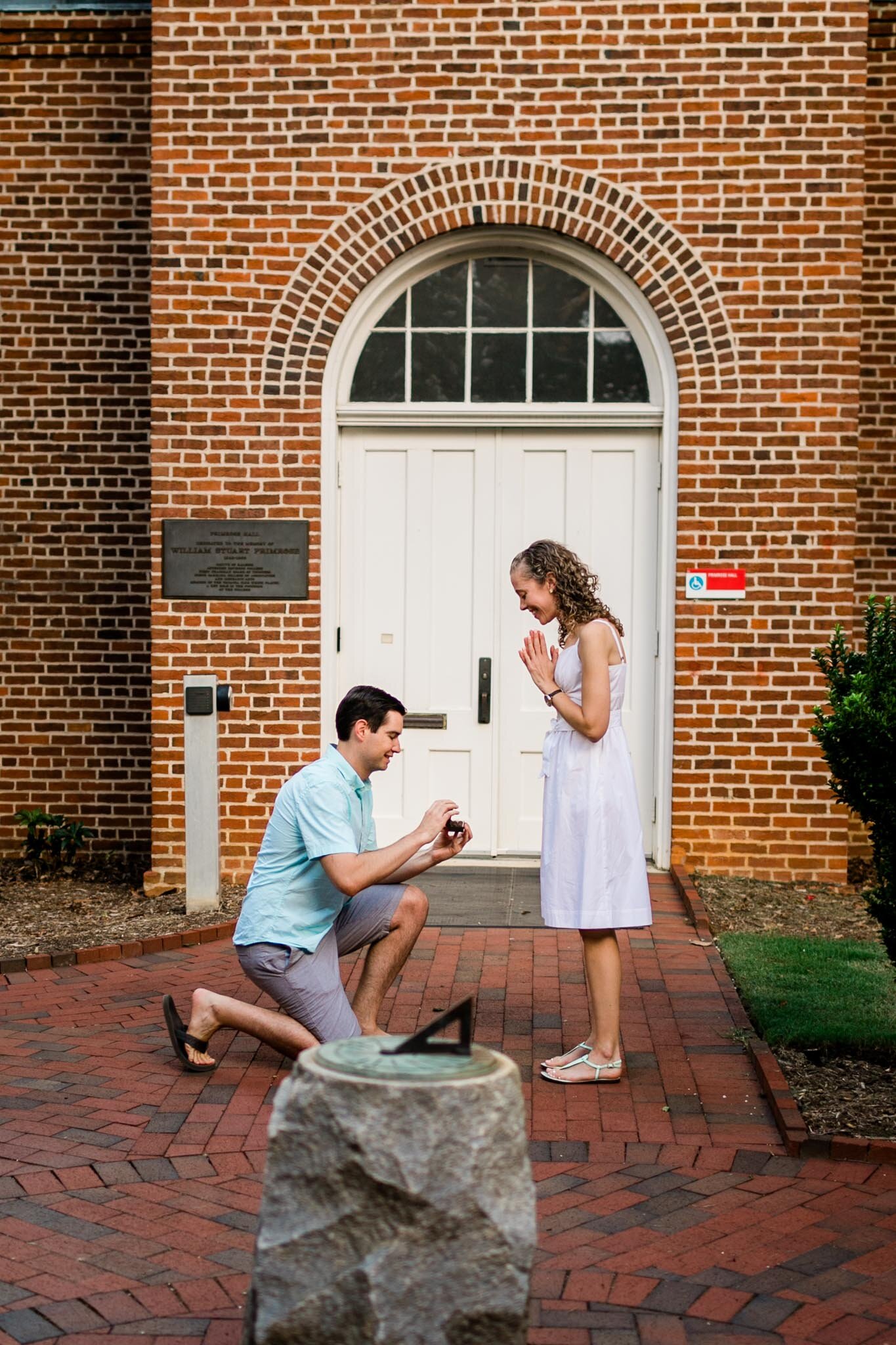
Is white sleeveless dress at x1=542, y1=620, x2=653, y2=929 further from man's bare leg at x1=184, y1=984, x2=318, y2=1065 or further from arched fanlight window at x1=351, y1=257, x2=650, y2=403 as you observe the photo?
arched fanlight window at x1=351, y1=257, x2=650, y2=403

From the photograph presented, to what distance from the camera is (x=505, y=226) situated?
8172mm

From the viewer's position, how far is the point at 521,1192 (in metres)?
2.72

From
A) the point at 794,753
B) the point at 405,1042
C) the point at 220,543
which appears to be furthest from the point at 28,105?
the point at 405,1042

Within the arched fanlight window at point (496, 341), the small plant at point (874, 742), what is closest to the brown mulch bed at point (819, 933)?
the small plant at point (874, 742)

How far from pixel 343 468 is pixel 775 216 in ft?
9.50

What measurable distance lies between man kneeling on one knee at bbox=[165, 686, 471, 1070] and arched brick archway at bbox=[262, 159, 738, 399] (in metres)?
3.81

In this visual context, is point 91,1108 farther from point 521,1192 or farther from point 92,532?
point 92,532

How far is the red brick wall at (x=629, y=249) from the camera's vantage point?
801cm

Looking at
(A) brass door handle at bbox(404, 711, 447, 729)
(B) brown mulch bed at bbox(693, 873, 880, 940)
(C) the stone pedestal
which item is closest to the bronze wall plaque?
(A) brass door handle at bbox(404, 711, 447, 729)

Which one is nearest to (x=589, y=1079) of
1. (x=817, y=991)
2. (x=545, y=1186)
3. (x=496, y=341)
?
(x=545, y=1186)

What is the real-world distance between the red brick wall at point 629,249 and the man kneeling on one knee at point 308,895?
10.6ft

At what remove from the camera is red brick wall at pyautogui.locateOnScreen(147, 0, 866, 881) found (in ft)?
26.3

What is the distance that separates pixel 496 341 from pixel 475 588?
151 centimetres

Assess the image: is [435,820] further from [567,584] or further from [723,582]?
[723,582]
